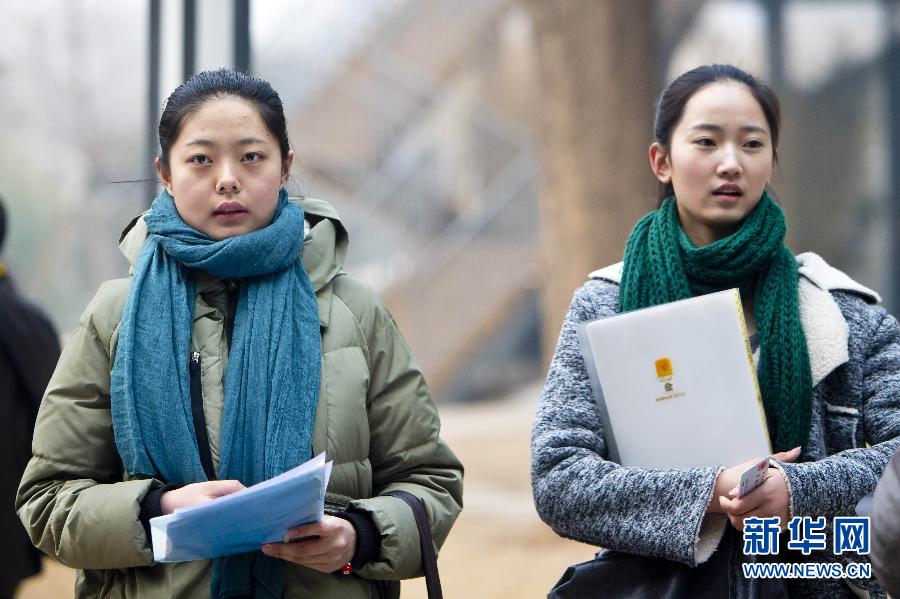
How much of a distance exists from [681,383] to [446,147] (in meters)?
12.4

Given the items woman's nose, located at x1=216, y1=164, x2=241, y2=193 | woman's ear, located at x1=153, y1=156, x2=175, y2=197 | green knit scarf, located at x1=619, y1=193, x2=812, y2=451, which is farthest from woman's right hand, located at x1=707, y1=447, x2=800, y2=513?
woman's ear, located at x1=153, y1=156, x2=175, y2=197

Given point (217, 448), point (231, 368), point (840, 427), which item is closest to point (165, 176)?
point (231, 368)

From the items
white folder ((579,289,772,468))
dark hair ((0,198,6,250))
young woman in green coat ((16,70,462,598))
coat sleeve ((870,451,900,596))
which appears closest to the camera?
coat sleeve ((870,451,900,596))

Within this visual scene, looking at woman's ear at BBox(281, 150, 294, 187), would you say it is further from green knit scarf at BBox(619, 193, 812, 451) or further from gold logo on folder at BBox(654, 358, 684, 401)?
gold logo on folder at BBox(654, 358, 684, 401)

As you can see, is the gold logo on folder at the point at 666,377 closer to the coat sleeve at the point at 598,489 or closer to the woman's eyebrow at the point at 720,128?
the coat sleeve at the point at 598,489

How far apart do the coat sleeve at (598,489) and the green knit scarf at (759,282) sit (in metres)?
0.20

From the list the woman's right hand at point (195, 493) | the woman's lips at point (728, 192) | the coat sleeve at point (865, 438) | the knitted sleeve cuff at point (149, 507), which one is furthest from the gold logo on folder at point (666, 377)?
the knitted sleeve cuff at point (149, 507)

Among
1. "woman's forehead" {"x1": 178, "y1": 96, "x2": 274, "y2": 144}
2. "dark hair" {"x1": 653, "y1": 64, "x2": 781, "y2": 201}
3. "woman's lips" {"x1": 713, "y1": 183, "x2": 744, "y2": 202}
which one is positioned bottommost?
"woman's lips" {"x1": 713, "y1": 183, "x2": 744, "y2": 202}

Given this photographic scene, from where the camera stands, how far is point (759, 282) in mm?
2545

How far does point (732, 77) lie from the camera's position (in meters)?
2.64

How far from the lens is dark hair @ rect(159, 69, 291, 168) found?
2.46 metres

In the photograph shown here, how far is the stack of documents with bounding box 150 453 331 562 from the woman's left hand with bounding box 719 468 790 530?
2.55ft

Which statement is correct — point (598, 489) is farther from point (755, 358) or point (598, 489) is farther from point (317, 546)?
point (317, 546)

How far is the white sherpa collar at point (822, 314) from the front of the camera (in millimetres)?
2443
